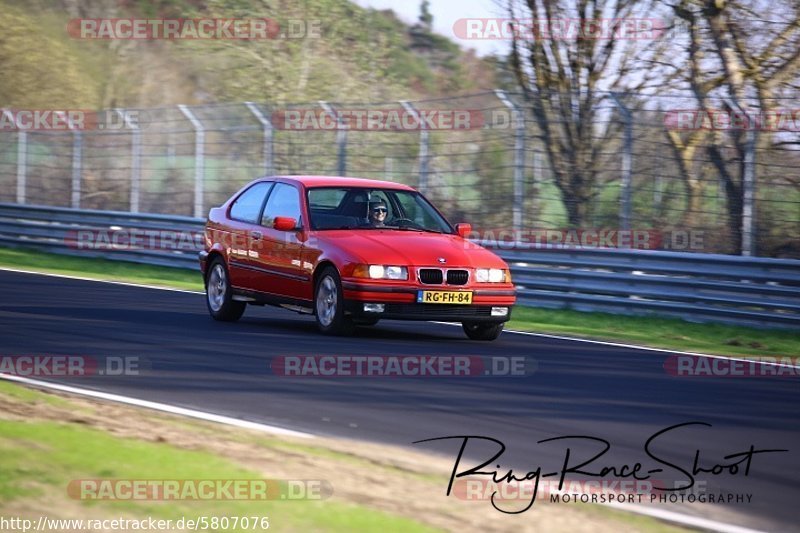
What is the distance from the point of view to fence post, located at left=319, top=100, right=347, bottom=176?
68.8ft

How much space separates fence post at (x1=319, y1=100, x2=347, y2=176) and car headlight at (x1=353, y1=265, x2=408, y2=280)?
8840mm

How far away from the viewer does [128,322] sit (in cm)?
1398

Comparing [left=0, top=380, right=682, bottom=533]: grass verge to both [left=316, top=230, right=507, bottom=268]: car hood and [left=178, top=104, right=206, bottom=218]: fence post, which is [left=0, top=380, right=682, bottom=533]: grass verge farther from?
[left=178, top=104, right=206, bottom=218]: fence post

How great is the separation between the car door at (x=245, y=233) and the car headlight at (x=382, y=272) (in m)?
1.91

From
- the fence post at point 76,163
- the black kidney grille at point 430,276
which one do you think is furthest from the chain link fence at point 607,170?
the black kidney grille at point 430,276

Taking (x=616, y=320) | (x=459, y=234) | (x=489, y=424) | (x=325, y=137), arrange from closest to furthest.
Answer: (x=489, y=424)
(x=459, y=234)
(x=616, y=320)
(x=325, y=137)

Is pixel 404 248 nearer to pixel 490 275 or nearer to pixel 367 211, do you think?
pixel 490 275

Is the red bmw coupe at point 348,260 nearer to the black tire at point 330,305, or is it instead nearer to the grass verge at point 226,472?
the black tire at point 330,305

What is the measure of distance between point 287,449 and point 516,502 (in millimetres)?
1500

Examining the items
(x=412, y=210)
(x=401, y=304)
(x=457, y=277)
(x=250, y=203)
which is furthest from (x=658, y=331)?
(x=250, y=203)

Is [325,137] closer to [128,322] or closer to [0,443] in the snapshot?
[128,322]

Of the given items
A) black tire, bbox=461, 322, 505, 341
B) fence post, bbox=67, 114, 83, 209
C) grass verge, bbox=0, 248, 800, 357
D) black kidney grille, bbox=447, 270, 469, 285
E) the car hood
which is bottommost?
grass verge, bbox=0, 248, 800, 357

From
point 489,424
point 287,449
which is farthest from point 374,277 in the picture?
point 287,449

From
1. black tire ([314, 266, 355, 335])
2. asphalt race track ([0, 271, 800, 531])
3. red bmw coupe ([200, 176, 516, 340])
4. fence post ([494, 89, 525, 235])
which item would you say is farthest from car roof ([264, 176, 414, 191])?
fence post ([494, 89, 525, 235])
